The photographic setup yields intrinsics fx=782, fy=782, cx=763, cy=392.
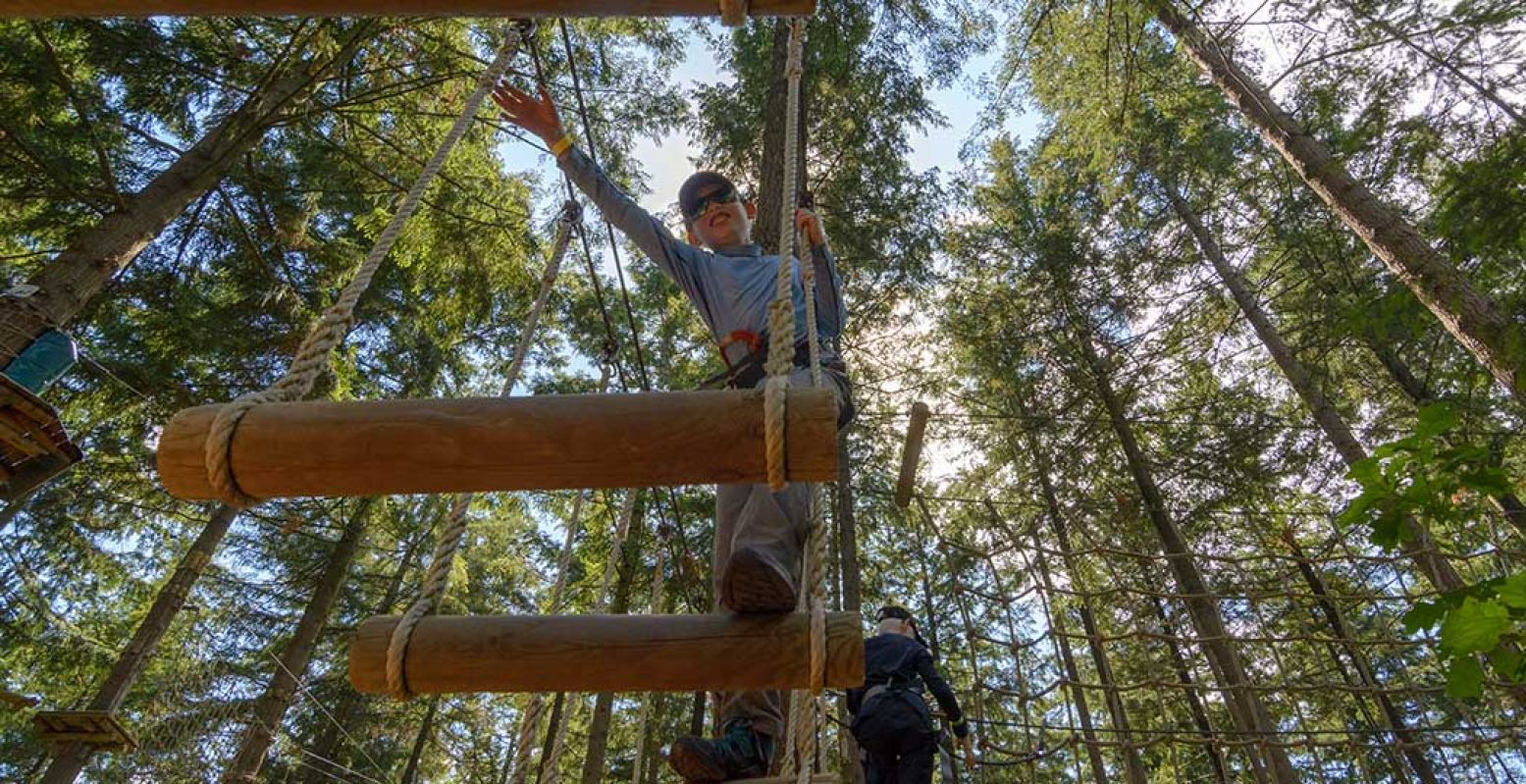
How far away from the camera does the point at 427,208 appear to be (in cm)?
556

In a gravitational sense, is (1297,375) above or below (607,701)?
above

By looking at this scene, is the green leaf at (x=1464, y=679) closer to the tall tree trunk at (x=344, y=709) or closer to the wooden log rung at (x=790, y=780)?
the wooden log rung at (x=790, y=780)

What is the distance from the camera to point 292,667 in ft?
23.9

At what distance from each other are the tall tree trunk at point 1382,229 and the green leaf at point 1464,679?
6.57 ft

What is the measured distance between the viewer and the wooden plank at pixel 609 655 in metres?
1.36

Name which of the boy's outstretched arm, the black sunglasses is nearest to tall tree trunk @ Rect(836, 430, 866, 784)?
the black sunglasses

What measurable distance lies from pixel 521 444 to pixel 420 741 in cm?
1152

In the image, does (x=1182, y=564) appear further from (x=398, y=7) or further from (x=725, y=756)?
(x=398, y=7)

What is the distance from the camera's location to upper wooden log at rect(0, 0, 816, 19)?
1.33 metres

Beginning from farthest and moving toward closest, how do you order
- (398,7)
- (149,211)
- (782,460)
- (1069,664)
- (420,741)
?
(420,741) → (1069,664) → (149,211) → (398,7) → (782,460)

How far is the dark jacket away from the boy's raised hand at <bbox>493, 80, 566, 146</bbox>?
264 cm

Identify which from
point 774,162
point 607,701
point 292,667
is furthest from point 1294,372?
point 292,667

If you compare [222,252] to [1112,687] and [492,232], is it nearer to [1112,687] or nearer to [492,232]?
[492,232]

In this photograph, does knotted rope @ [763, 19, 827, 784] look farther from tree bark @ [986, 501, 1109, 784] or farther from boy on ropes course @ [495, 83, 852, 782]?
tree bark @ [986, 501, 1109, 784]
